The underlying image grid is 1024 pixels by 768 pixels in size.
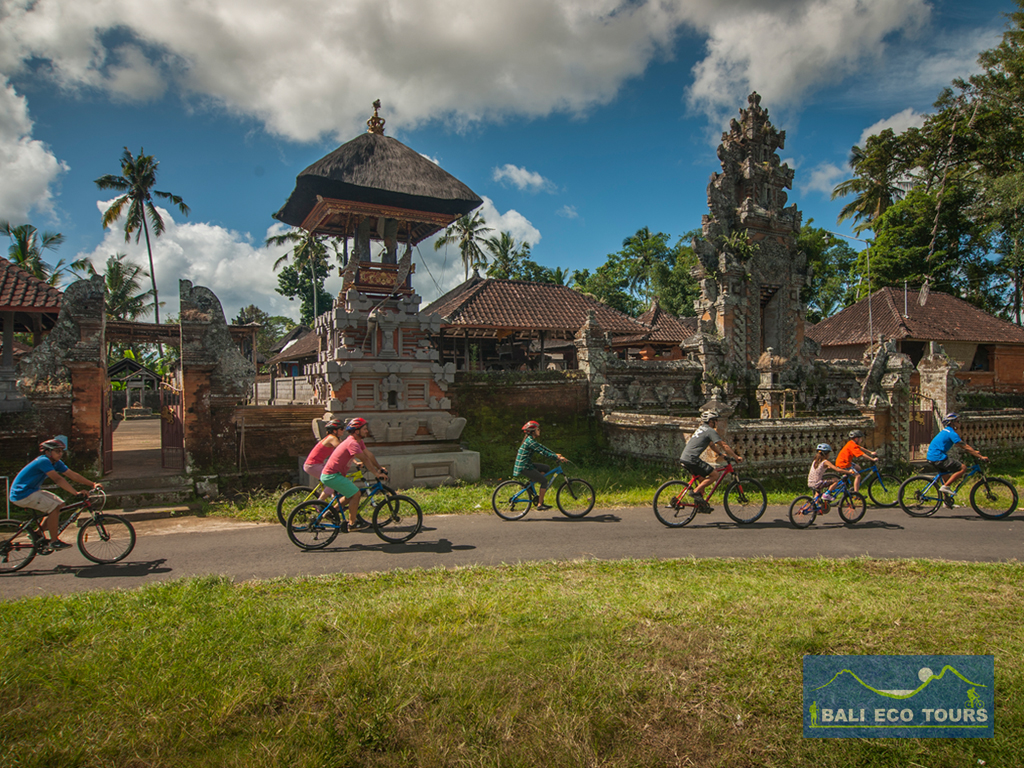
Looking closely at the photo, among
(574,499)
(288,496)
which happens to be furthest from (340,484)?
(574,499)

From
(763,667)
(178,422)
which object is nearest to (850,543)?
(763,667)

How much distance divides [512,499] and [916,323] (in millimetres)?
25959

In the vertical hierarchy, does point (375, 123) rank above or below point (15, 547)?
above

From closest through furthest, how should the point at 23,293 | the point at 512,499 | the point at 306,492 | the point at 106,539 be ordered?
the point at 106,539 → the point at 306,492 → the point at 512,499 → the point at 23,293

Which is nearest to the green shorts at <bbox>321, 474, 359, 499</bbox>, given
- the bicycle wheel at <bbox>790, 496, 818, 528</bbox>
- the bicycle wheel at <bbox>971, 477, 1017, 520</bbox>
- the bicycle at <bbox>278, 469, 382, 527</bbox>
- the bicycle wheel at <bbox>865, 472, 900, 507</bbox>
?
the bicycle at <bbox>278, 469, 382, 527</bbox>

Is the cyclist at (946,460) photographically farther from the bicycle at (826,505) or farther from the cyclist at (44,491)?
the cyclist at (44,491)

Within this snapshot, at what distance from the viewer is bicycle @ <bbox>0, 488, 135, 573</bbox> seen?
654 centimetres

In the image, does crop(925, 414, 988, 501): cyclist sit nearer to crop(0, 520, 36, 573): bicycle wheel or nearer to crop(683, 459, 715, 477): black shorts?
crop(683, 459, 715, 477): black shorts

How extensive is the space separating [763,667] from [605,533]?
13.7ft

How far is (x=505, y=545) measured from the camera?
299 inches

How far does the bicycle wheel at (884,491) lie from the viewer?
32.5 ft

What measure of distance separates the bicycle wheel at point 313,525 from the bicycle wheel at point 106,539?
1886 mm

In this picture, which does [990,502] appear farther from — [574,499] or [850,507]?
[574,499]

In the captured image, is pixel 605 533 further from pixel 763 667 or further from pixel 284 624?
pixel 284 624
